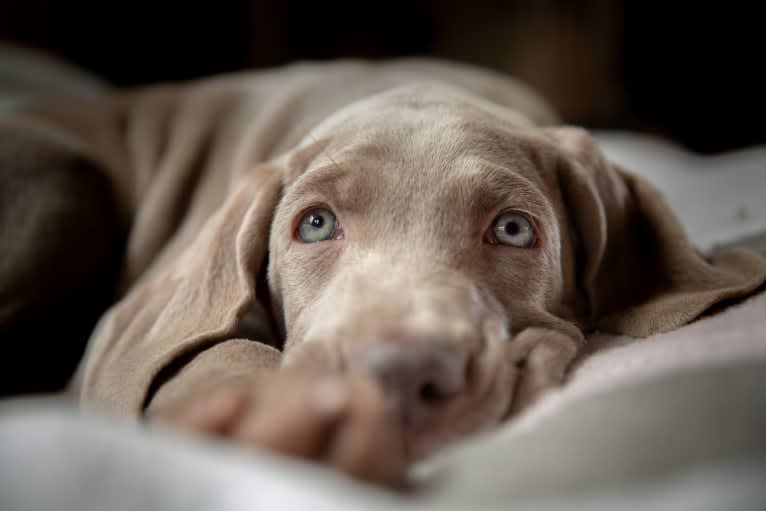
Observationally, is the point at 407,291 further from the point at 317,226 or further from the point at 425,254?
the point at 317,226

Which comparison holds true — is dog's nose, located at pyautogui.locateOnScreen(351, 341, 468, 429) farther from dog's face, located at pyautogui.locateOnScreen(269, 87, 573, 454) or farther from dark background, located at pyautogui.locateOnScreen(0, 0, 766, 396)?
dark background, located at pyautogui.locateOnScreen(0, 0, 766, 396)

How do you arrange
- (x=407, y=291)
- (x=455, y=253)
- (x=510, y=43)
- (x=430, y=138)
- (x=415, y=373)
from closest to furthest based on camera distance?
(x=415, y=373), (x=407, y=291), (x=455, y=253), (x=430, y=138), (x=510, y=43)

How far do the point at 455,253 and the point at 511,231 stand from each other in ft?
0.87

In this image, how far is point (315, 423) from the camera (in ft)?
4.00

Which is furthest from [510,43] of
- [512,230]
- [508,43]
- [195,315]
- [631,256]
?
[195,315]

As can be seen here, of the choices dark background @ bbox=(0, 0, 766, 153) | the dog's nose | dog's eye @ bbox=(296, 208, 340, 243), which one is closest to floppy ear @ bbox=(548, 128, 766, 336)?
dog's eye @ bbox=(296, 208, 340, 243)

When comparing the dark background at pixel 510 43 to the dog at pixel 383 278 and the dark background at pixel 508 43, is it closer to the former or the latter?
the dark background at pixel 508 43

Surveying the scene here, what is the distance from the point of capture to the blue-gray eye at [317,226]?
92.3 inches

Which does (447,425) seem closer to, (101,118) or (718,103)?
(101,118)

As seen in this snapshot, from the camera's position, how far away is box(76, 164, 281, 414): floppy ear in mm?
2193

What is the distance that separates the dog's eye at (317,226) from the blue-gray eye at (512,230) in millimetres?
449

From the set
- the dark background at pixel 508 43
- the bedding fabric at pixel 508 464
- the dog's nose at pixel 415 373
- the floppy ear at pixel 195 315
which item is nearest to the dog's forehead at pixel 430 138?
the floppy ear at pixel 195 315

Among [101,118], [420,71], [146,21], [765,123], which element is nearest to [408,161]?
[420,71]

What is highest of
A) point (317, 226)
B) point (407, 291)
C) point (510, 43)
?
point (407, 291)
